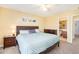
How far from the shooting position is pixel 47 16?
1.54 m

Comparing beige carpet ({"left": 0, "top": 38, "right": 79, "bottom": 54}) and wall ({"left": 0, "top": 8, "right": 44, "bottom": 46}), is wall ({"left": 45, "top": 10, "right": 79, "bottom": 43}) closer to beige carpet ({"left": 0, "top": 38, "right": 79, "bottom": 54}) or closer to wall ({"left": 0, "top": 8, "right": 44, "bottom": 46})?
beige carpet ({"left": 0, "top": 38, "right": 79, "bottom": 54})

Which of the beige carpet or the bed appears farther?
the beige carpet

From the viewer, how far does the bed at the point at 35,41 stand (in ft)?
4.14

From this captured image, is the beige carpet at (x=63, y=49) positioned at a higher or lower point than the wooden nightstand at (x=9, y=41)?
lower

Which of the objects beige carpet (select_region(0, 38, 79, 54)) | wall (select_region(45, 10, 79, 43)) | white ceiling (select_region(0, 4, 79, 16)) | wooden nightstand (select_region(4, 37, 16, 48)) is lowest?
beige carpet (select_region(0, 38, 79, 54))

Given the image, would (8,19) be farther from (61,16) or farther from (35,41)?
(61,16)

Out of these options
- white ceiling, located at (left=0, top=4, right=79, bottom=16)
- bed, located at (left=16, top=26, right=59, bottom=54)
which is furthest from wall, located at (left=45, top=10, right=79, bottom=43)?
bed, located at (left=16, top=26, right=59, bottom=54)

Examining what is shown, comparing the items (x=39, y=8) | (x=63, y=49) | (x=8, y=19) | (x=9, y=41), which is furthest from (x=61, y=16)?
(x=9, y=41)

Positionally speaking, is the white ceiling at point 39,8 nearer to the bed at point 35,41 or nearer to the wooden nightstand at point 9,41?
the bed at point 35,41

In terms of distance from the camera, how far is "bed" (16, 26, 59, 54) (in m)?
1.26

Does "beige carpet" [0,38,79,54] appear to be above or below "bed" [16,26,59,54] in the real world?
below

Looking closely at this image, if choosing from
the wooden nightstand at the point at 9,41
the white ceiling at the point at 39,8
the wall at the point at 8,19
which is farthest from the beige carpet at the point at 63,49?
the white ceiling at the point at 39,8
